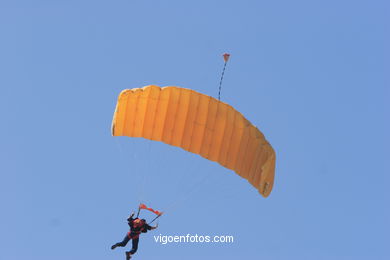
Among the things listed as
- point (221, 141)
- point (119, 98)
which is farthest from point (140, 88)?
point (221, 141)

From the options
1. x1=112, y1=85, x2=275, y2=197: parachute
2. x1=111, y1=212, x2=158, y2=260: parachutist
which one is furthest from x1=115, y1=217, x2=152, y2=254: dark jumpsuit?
x1=112, y1=85, x2=275, y2=197: parachute

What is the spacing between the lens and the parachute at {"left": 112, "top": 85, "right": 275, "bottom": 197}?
3406 cm

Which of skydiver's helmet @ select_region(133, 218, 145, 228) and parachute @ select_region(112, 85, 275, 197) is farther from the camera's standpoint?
skydiver's helmet @ select_region(133, 218, 145, 228)

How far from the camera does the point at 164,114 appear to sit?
34812mm

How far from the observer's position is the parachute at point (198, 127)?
34.1 meters

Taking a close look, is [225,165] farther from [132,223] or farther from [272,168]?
[132,223]

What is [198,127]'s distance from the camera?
34688mm

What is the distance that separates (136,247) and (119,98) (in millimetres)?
5350

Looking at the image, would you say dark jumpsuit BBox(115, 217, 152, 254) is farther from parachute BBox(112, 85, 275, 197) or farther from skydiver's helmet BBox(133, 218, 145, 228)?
parachute BBox(112, 85, 275, 197)

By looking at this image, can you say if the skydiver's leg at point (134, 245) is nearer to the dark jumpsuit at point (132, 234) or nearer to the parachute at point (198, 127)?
the dark jumpsuit at point (132, 234)

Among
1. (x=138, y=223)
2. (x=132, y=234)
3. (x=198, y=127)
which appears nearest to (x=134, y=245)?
(x=132, y=234)

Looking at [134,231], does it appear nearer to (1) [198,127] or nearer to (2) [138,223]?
(2) [138,223]

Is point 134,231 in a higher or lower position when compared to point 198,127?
lower

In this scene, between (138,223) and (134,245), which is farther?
(134,245)
